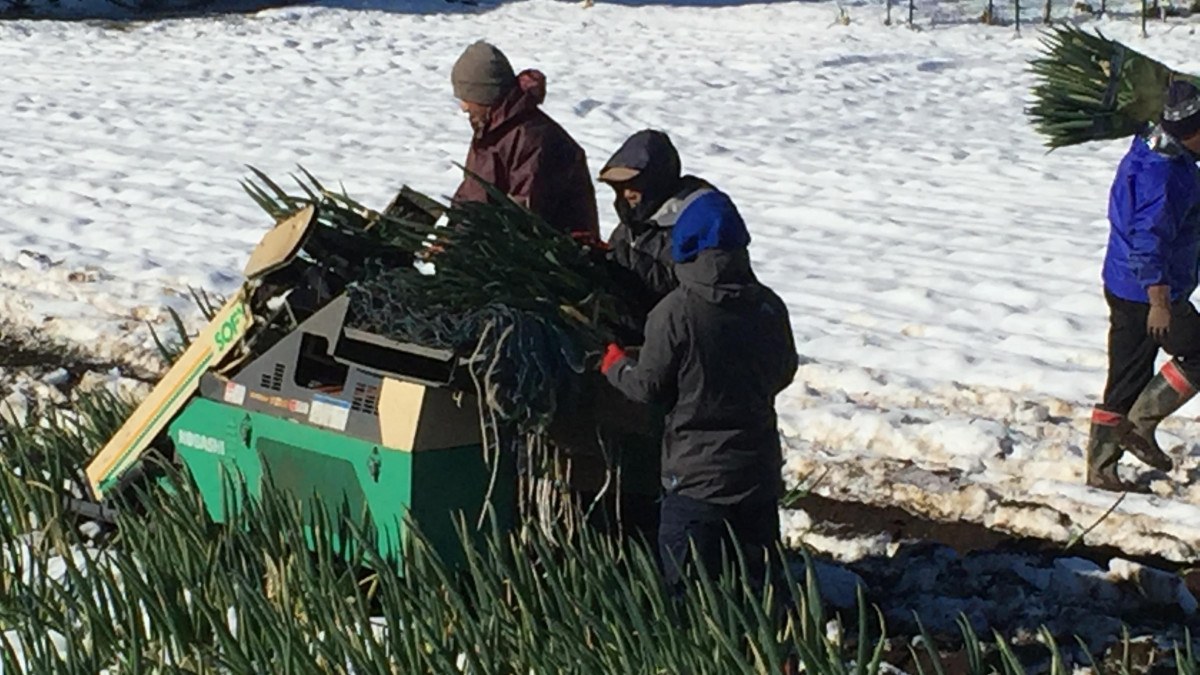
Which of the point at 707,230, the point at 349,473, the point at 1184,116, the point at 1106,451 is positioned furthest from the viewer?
the point at 1106,451

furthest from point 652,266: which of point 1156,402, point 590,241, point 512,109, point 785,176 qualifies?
point 785,176

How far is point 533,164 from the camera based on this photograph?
4.87 meters

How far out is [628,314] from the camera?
4398 mm

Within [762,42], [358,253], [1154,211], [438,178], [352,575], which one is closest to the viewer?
[352,575]

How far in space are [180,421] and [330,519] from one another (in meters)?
0.62

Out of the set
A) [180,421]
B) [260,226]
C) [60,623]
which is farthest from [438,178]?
[60,623]

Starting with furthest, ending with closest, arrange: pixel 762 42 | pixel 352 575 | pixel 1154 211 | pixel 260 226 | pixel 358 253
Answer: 1. pixel 762 42
2. pixel 260 226
3. pixel 1154 211
4. pixel 358 253
5. pixel 352 575

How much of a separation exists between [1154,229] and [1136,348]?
1.45ft

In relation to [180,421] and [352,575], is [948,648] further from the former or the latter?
[180,421]

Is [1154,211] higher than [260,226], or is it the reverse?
[1154,211]

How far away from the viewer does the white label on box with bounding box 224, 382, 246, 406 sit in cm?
450

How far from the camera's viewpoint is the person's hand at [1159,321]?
5.28m

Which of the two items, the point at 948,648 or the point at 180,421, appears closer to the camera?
the point at 948,648

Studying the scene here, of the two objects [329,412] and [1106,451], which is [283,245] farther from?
[1106,451]
